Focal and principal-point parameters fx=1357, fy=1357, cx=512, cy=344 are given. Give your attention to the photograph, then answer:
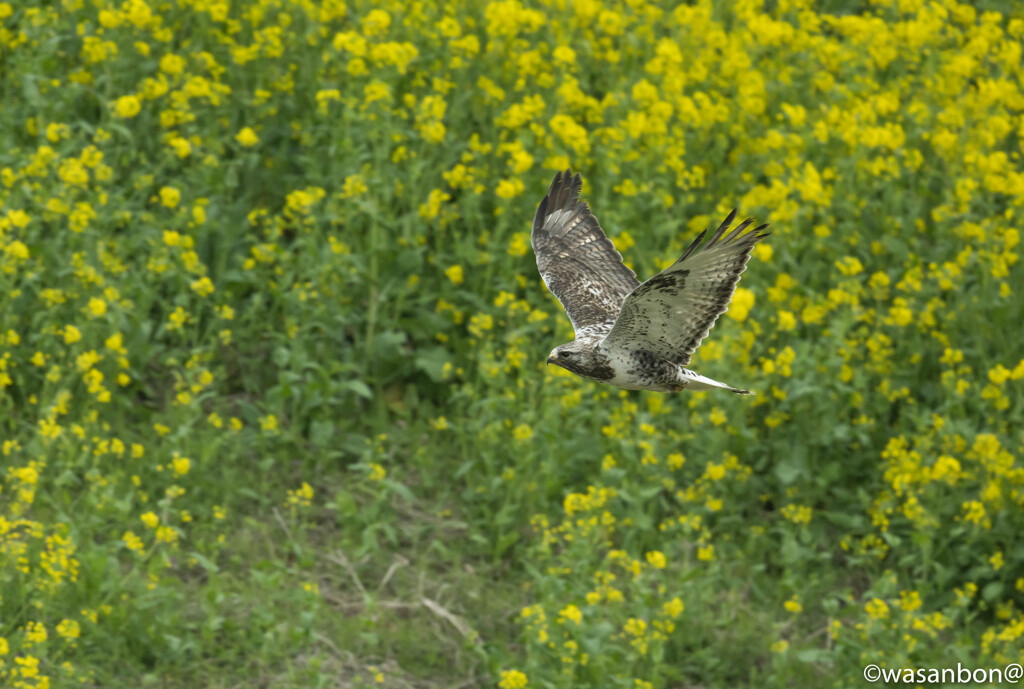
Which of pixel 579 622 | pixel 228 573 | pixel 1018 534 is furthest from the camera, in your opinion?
pixel 1018 534

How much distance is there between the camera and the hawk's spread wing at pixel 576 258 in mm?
5289

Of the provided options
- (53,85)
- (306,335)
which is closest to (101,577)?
(306,335)

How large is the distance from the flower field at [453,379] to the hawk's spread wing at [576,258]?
0.78 m

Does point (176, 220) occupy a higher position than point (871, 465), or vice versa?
point (176, 220)

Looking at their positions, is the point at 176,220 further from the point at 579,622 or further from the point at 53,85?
the point at 579,622

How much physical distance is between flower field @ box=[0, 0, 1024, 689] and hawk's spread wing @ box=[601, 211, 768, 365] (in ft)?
4.68

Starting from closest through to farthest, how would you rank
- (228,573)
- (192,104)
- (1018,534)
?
1. (228,573)
2. (1018,534)
3. (192,104)

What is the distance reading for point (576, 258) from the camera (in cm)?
560

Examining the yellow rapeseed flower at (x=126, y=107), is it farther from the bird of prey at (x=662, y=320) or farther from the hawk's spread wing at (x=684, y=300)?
the hawk's spread wing at (x=684, y=300)

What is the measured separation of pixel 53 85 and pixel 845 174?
13.9ft

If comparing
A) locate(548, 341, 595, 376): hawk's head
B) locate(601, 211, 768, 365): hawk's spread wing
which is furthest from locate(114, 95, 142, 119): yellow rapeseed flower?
locate(601, 211, 768, 365): hawk's spread wing

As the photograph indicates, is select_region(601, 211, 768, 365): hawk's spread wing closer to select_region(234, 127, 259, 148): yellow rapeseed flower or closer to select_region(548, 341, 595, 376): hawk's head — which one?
select_region(548, 341, 595, 376): hawk's head

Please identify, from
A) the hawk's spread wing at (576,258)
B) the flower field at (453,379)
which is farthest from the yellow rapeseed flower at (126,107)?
the hawk's spread wing at (576,258)

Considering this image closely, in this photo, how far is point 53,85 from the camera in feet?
22.7
